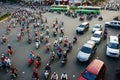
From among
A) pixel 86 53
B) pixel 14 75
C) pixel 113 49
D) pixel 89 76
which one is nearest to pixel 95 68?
pixel 89 76

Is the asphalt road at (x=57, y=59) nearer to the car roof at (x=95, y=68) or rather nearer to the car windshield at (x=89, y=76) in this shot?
the car roof at (x=95, y=68)

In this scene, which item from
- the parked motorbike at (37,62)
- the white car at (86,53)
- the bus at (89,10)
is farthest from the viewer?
the bus at (89,10)

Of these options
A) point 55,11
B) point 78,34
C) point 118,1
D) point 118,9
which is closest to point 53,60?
point 78,34

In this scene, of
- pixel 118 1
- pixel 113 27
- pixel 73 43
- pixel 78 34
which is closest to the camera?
pixel 73 43

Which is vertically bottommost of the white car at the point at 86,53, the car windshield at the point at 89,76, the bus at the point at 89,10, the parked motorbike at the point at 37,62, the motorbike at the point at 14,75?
the motorbike at the point at 14,75

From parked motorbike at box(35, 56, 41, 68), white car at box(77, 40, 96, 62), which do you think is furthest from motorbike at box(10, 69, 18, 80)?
white car at box(77, 40, 96, 62)

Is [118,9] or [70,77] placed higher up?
[118,9]

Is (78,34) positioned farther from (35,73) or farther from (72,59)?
(35,73)

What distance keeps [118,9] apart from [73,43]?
27.2m

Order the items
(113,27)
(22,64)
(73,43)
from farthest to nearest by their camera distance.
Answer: (113,27) < (73,43) < (22,64)

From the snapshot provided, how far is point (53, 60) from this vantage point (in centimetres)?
2450

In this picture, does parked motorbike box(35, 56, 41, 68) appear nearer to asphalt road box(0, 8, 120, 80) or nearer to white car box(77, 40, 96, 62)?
asphalt road box(0, 8, 120, 80)

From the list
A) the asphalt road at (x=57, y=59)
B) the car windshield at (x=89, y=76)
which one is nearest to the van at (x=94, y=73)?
the car windshield at (x=89, y=76)

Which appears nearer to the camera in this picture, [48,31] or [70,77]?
[70,77]
